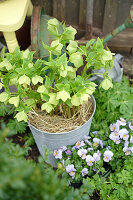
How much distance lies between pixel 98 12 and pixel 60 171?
6.17 ft

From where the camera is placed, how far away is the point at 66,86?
1173 mm

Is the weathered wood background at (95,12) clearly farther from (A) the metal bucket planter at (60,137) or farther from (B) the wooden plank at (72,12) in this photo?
(A) the metal bucket planter at (60,137)

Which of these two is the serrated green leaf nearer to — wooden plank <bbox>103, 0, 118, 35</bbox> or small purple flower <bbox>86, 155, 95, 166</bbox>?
small purple flower <bbox>86, 155, 95, 166</bbox>

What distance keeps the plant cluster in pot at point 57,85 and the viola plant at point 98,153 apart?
0.08 metres

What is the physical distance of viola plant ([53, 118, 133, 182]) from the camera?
155cm

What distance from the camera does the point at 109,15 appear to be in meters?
2.28

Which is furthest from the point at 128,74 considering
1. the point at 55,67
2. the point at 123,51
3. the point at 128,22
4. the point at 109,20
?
the point at 55,67

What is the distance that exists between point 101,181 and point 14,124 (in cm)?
94

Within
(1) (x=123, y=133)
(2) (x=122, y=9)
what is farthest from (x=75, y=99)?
(2) (x=122, y=9)

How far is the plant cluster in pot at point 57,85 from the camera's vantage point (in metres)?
1.20

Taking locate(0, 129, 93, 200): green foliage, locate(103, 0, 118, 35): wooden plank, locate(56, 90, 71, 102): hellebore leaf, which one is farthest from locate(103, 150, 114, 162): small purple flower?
locate(103, 0, 118, 35): wooden plank

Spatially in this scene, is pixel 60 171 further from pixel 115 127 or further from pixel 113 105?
pixel 113 105

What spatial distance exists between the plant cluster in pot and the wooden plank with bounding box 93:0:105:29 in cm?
109

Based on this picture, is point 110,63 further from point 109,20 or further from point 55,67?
point 109,20
